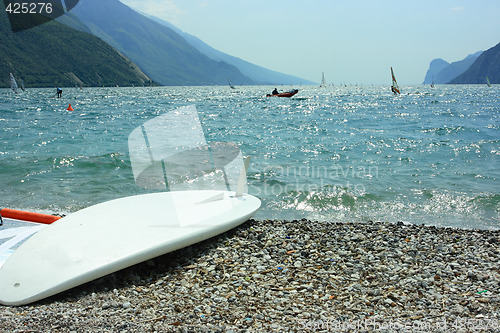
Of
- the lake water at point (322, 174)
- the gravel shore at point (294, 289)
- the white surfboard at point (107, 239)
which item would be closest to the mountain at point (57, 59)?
the lake water at point (322, 174)

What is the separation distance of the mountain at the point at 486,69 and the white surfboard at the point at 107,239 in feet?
688

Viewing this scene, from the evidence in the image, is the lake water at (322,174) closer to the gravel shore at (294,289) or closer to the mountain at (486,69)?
the gravel shore at (294,289)

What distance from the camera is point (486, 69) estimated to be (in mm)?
181125

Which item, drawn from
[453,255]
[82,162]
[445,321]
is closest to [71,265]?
[445,321]

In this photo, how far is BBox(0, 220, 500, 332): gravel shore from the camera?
3.20 meters

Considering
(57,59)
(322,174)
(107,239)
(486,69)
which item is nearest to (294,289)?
(107,239)

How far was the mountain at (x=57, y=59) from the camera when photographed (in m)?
99.4

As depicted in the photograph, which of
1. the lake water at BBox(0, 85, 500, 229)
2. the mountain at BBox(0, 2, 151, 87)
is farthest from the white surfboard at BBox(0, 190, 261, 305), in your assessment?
the mountain at BBox(0, 2, 151, 87)

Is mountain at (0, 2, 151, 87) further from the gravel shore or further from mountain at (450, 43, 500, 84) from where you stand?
mountain at (450, 43, 500, 84)

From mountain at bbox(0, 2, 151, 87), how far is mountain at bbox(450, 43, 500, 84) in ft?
545

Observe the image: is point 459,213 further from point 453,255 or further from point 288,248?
point 288,248

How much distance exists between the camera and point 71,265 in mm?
3801

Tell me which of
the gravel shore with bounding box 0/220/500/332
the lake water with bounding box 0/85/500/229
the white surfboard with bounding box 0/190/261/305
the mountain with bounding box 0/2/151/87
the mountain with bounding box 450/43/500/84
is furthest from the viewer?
the mountain with bounding box 450/43/500/84

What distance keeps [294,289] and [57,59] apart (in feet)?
415
